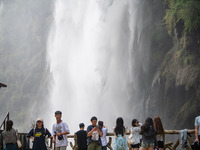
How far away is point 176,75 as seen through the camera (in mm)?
21141

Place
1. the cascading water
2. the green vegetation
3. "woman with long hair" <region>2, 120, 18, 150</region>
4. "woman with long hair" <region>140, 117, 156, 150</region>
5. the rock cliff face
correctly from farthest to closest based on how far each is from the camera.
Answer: the cascading water → the green vegetation → the rock cliff face → "woman with long hair" <region>2, 120, 18, 150</region> → "woman with long hair" <region>140, 117, 156, 150</region>

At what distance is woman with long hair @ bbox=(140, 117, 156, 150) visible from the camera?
6.39m

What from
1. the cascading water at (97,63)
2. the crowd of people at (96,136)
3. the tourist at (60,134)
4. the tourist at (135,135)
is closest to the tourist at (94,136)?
the crowd of people at (96,136)

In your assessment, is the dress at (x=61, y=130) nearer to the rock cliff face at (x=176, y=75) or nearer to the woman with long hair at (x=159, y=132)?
the woman with long hair at (x=159, y=132)

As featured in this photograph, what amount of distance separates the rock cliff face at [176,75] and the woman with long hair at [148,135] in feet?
43.2

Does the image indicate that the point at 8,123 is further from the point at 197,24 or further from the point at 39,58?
the point at 39,58

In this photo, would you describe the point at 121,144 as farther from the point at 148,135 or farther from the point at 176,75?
the point at 176,75

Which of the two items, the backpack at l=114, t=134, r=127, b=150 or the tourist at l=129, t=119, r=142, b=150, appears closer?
the backpack at l=114, t=134, r=127, b=150

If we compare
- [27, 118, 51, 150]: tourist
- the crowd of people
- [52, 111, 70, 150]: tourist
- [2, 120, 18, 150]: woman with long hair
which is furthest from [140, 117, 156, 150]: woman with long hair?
[2, 120, 18, 150]: woman with long hair

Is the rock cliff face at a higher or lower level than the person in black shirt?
higher

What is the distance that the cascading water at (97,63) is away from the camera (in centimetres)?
2947

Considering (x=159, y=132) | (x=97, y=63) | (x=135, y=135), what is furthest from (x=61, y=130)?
(x=97, y=63)

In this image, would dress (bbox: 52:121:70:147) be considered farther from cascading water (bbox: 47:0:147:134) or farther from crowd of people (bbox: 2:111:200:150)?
cascading water (bbox: 47:0:147:134)

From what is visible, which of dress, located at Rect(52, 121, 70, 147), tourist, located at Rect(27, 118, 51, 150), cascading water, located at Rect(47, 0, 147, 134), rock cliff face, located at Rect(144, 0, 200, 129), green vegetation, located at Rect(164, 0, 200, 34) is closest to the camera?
tourist, located at Rect(27, 118, 51, 150)
